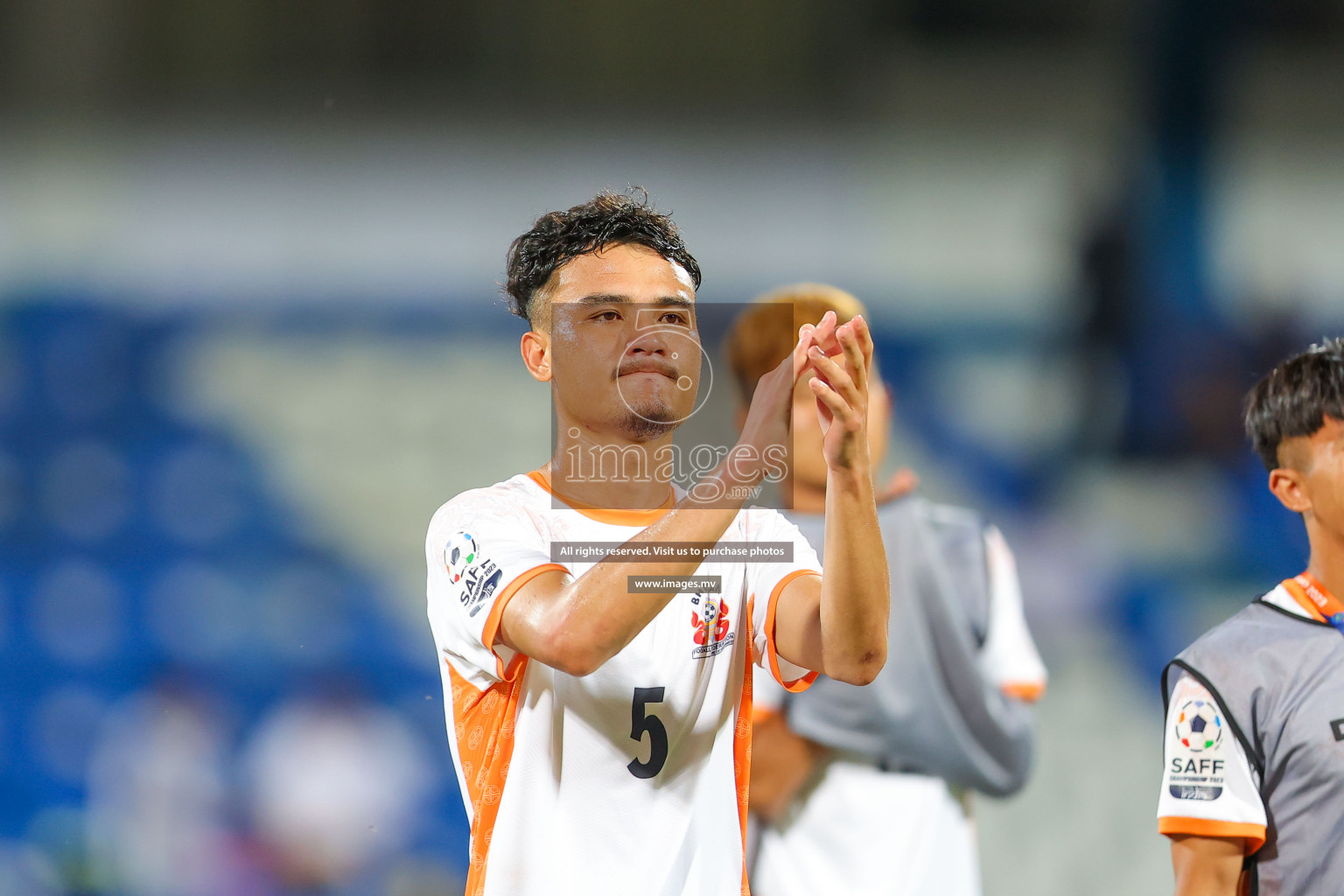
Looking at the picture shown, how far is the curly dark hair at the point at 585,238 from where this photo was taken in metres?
1.55

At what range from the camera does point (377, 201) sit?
566cm

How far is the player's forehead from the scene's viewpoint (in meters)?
1.50

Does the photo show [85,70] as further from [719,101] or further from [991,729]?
[991,729]

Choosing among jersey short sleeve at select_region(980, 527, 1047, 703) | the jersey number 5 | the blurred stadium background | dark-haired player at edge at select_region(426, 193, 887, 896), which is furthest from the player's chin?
the blurred stadium background

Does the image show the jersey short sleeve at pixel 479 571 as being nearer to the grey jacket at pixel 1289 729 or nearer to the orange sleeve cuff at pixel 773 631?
the orange sleeve cuff at pixel 773 631

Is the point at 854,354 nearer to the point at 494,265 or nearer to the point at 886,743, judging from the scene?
the point at 886,743

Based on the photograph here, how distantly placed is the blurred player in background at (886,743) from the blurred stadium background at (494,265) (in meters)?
3.07

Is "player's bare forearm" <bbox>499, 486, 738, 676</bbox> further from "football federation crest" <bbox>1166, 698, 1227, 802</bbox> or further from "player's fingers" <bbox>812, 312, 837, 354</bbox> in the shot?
"football federation crest" <bbox>1166, 698, 1227, 802</bbox>

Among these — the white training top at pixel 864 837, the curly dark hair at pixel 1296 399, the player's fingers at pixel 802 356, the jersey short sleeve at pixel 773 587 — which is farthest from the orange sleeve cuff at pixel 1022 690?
the player's fingers at pixel 802 356

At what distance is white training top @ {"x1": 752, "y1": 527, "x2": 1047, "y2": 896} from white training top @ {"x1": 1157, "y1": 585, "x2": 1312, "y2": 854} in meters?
0.61

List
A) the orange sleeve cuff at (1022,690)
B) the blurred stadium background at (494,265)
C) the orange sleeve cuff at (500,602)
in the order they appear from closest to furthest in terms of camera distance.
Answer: the orange sleeve cuff at (500,602) → the orange sleeve cuff at (1022,690) → the blurred stadium background at (494,265)

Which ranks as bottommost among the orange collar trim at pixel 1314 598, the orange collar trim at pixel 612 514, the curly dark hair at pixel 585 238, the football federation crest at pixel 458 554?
the orange collar trim at pixel 1314 598

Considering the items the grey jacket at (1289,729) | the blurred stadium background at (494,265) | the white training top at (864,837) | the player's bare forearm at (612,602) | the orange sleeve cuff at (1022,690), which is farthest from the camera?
the blurred stadium background at (494,265)

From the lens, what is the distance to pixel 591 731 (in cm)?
147
